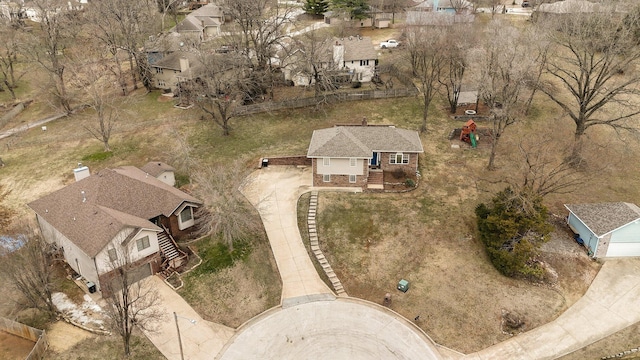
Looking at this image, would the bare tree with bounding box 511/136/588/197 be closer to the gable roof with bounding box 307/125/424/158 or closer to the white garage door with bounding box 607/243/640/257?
the white garage door with bounding box 607/243/640/257

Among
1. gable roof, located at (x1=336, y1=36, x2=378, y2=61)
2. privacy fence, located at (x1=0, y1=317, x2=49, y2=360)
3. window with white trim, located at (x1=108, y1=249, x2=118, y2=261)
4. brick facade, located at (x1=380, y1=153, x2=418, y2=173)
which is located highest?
gable roof, located at (x1=336, y1=36, x2=378, y2=61)

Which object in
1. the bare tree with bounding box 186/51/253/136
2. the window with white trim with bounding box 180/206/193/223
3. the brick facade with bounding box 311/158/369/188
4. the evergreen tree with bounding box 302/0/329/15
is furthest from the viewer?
the evergreen tree with bounding box 302/0/329/15

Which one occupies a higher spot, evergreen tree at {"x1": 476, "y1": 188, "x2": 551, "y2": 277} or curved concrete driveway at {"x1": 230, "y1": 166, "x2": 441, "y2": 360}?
evergreen tree at {"x1": 476, "y1": 188, "x2": 551, "y2": 277}

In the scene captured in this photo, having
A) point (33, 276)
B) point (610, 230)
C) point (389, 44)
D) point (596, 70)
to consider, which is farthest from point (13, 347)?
point (389, 44)

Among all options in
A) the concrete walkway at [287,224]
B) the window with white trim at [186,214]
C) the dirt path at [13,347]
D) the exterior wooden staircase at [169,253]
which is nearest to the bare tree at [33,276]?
the dirt path at [13,347]

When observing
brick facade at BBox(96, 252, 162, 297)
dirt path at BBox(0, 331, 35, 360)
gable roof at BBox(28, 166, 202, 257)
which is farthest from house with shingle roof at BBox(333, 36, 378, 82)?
dirt path at BBox(0, 331, 35, 360)

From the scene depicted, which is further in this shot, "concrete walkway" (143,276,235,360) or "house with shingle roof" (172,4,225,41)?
"house with shingle roof" (172,4,225,41)
